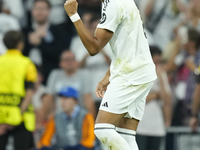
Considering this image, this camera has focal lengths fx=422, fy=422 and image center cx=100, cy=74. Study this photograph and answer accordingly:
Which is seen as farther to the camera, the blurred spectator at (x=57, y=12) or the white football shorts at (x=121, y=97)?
the blurred spectator at (x=57, y=12)

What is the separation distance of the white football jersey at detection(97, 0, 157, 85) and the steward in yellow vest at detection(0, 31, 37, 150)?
8.62ft

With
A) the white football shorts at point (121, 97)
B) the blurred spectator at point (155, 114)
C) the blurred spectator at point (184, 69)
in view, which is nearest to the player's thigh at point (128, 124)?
the white football shorts at point (121, 97)

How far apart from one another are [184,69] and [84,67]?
1.82 meters

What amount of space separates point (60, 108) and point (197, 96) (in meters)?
2.42

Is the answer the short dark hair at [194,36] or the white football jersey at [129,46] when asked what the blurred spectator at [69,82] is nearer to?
the short dark hair at [194,36]

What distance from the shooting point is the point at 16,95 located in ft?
20.7

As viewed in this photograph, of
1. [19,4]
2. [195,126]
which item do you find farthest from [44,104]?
[195,126]

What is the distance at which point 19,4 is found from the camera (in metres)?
8.18

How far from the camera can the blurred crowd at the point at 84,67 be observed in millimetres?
6746

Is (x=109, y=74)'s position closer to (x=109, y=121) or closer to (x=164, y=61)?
(x=109, y=121)

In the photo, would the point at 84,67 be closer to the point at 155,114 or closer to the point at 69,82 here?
the point at 69,82

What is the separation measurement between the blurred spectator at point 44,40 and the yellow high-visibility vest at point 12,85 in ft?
4.58

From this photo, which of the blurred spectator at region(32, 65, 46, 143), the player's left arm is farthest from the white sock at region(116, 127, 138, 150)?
the blurred spectator at region(32, 65, 46, 143)

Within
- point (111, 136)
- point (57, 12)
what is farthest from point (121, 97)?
point (57, 12)
